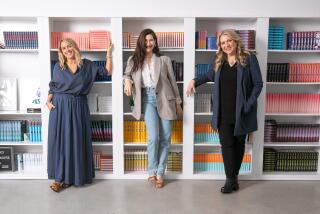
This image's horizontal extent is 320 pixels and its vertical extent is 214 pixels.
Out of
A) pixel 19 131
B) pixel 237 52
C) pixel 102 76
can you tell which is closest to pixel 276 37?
pixel 237 52

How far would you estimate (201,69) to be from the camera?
401cm

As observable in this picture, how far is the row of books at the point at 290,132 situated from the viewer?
4121 mm

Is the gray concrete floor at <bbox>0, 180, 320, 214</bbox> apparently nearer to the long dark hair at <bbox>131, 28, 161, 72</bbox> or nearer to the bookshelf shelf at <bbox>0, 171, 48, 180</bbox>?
the bookshelf shelf at <bbox>0, 171, 48, 180</bbox>

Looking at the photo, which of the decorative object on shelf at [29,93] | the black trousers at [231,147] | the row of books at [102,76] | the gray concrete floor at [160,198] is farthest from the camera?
the decorative object on shelf at [29,93]

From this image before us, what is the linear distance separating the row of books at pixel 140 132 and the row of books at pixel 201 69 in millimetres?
644

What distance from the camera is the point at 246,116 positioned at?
3.54m

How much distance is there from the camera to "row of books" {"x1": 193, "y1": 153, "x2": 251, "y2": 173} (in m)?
4.17

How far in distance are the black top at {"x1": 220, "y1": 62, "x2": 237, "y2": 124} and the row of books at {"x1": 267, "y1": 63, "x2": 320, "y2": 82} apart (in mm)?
726

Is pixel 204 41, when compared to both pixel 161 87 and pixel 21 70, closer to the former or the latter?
pixel 161 87

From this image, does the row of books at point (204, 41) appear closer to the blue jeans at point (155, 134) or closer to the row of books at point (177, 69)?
the row of books at point (177, 69)

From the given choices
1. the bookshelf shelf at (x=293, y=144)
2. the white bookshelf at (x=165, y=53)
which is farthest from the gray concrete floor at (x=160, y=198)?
the bookshelf shelf at (x=293, y=144)

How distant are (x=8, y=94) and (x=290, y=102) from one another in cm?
356
